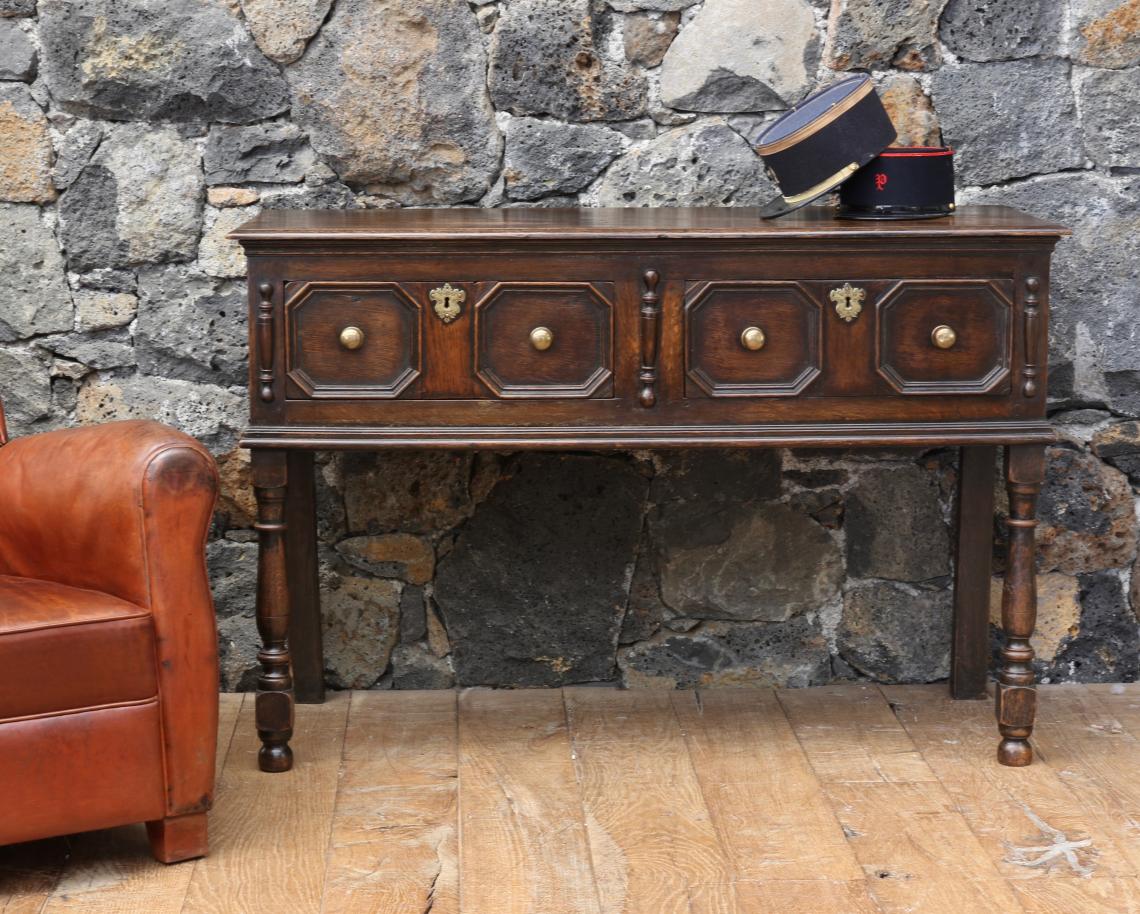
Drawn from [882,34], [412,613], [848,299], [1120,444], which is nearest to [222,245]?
[412,613]

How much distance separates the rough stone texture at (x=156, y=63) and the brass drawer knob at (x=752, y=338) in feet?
3.55

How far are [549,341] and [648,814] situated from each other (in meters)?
0.82

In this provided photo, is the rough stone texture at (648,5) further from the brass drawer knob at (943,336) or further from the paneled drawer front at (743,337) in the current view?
the brass drawer knob at (943,336)

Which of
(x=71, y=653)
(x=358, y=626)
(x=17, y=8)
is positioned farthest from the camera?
(x=358, y=626)

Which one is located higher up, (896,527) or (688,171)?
(688,171)

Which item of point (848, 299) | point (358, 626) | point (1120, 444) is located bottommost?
point (358, 626)

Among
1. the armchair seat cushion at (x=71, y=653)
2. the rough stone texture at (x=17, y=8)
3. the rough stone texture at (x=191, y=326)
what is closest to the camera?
the armchair seat cushion at (x=71, y=653)

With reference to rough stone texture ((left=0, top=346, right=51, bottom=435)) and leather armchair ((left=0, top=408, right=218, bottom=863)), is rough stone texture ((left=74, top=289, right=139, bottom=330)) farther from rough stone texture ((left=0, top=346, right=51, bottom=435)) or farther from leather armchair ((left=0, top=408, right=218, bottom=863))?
leather armchair ((left=0, top=408, right=218, bottom=863))

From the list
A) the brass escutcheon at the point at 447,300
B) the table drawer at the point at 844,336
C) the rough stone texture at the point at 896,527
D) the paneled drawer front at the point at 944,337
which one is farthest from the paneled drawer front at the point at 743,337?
the rough stone texture at the point at 896,527

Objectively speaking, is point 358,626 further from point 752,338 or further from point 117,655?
point 752,338

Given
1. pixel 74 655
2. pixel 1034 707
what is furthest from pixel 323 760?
pixel 1034 707

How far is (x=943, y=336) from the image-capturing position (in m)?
2.61

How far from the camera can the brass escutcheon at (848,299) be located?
2607mm

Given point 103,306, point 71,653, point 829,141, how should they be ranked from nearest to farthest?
point 71,653 → point 829,141 → point 103,306
